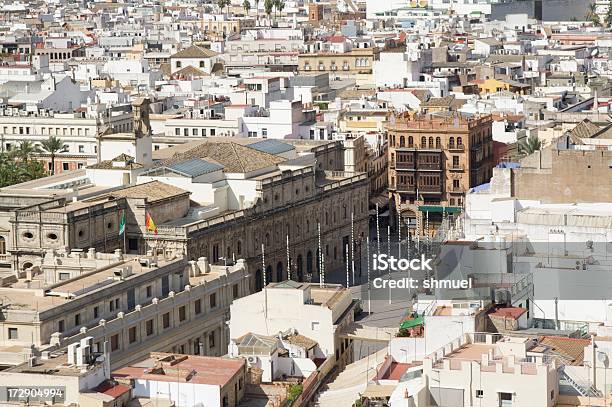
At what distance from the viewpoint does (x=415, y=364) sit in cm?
5806

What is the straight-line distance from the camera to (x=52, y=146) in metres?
134

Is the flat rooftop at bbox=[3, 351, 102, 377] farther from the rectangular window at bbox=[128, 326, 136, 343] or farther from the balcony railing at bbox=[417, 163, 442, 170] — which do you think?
the balcony railing at bbox=[417, 163, 442, 170]

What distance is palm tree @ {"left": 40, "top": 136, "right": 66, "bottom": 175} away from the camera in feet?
439

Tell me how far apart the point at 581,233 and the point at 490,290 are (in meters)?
9.51

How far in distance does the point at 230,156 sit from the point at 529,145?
2059 centimetres

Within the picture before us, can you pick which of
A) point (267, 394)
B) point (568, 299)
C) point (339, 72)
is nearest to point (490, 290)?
point (568, 299)

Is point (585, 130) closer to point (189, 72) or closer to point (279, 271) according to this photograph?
point (279, 271)

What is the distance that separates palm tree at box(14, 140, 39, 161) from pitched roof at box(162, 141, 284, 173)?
19.1 meters

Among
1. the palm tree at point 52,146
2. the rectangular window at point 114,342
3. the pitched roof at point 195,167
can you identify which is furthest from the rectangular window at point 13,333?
the palm tree at point 52,146

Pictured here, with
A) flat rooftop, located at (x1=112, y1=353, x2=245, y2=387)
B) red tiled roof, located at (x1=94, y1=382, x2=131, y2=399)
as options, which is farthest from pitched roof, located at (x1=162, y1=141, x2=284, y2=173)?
red tiled roof, located at (x1=94, y1=382, x2=131, y2=399)

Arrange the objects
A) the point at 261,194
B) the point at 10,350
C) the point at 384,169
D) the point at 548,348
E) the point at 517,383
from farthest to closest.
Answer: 1. the point at 384,169
2. the point at 261,194
3. the point at 10,350
4. the point at 548,348
5. the point at 517,383

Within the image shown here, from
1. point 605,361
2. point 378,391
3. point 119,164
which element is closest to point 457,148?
point 119,164

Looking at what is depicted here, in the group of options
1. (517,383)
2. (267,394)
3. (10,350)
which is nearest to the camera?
(517,383)

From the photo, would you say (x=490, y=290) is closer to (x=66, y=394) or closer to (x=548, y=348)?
(x=548, y=348)
